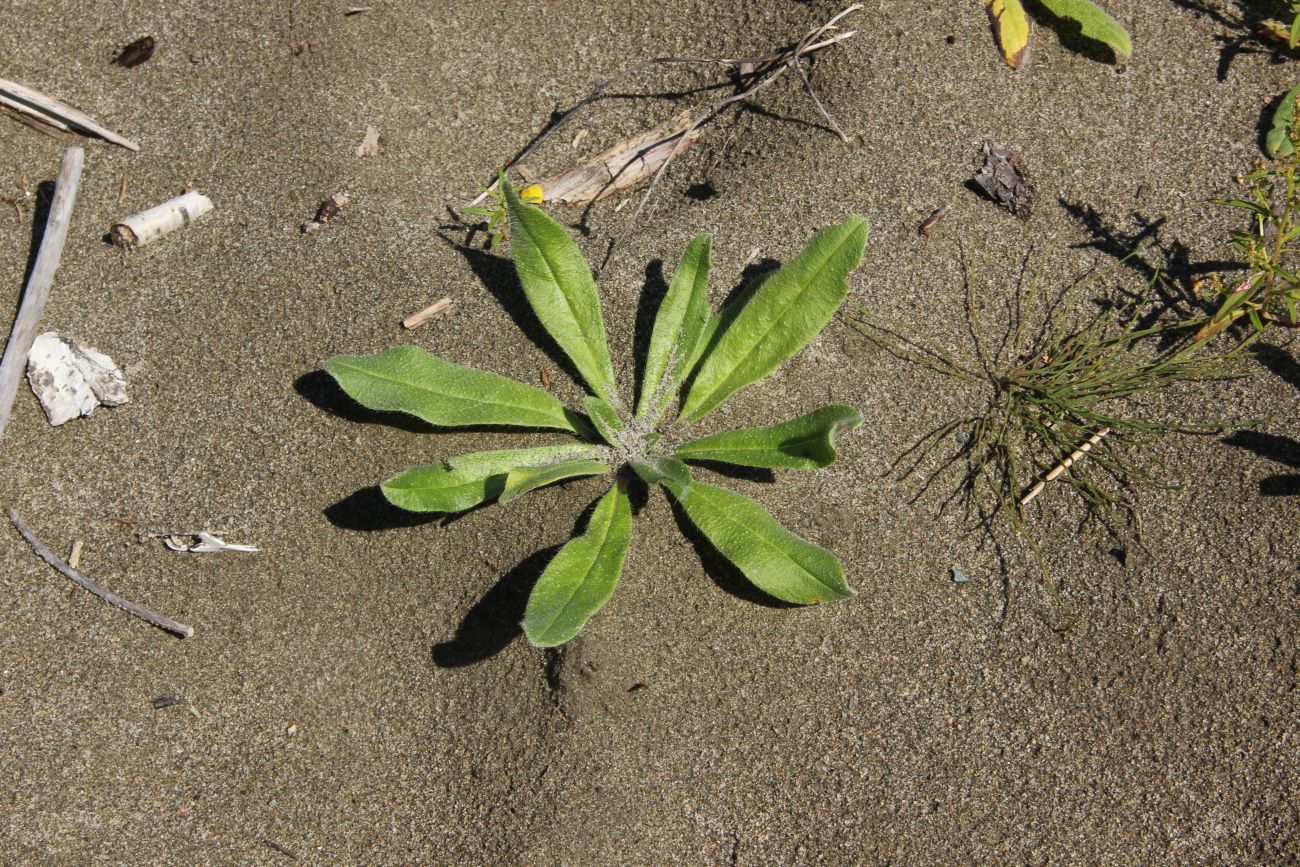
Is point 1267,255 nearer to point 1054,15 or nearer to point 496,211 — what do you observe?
point 1054,15

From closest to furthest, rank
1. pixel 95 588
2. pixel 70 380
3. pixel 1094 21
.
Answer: pixel 95 588 → pixel 70 380 → pixel 1094 21

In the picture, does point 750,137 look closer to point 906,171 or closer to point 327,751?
point 906,171

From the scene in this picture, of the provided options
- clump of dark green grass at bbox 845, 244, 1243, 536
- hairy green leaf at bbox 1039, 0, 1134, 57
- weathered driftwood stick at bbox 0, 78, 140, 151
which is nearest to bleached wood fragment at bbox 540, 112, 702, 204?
clump of dark green grass at bbox 845, 244, 1243, 536

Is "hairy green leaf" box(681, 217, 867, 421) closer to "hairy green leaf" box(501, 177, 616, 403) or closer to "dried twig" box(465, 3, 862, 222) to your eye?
"hairy green leaf" box(501, 177, 616, 403)

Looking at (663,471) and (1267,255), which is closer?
(663,471)

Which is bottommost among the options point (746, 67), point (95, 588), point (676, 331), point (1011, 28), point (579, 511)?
point (95, 588)

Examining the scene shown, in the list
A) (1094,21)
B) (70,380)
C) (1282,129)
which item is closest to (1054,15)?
(1094,21)
